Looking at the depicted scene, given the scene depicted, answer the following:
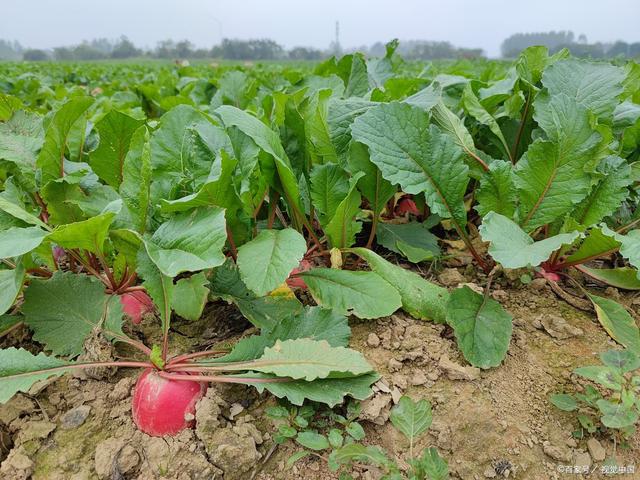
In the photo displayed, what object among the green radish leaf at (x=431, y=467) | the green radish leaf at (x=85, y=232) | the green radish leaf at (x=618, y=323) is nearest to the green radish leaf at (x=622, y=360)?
the green radish leaf at (x=618, y=323)

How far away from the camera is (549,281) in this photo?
5.00 ft

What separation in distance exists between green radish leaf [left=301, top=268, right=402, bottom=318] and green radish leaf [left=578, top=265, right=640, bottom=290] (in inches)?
26.1

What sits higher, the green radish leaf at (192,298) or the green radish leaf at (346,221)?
the green radish leaf at (346,221)

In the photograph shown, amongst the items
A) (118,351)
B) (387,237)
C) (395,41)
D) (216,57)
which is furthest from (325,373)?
(216,57)

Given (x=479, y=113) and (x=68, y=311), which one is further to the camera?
(x=479, y=113)

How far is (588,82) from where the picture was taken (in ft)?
5.33

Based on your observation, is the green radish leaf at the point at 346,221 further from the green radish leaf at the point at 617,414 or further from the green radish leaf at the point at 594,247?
the green radish leaf at the point at 617,414

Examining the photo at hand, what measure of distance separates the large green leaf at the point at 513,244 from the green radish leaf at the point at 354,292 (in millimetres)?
278

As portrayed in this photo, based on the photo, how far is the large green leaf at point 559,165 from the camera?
1.37 m

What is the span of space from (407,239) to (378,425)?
2.45 ft

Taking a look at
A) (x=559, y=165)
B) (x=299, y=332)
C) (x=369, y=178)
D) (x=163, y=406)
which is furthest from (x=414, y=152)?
(x=163, y=406)

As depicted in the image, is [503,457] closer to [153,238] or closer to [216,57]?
[153,238]

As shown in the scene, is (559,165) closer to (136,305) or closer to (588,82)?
(588,82)

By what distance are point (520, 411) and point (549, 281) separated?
527 millimetres
